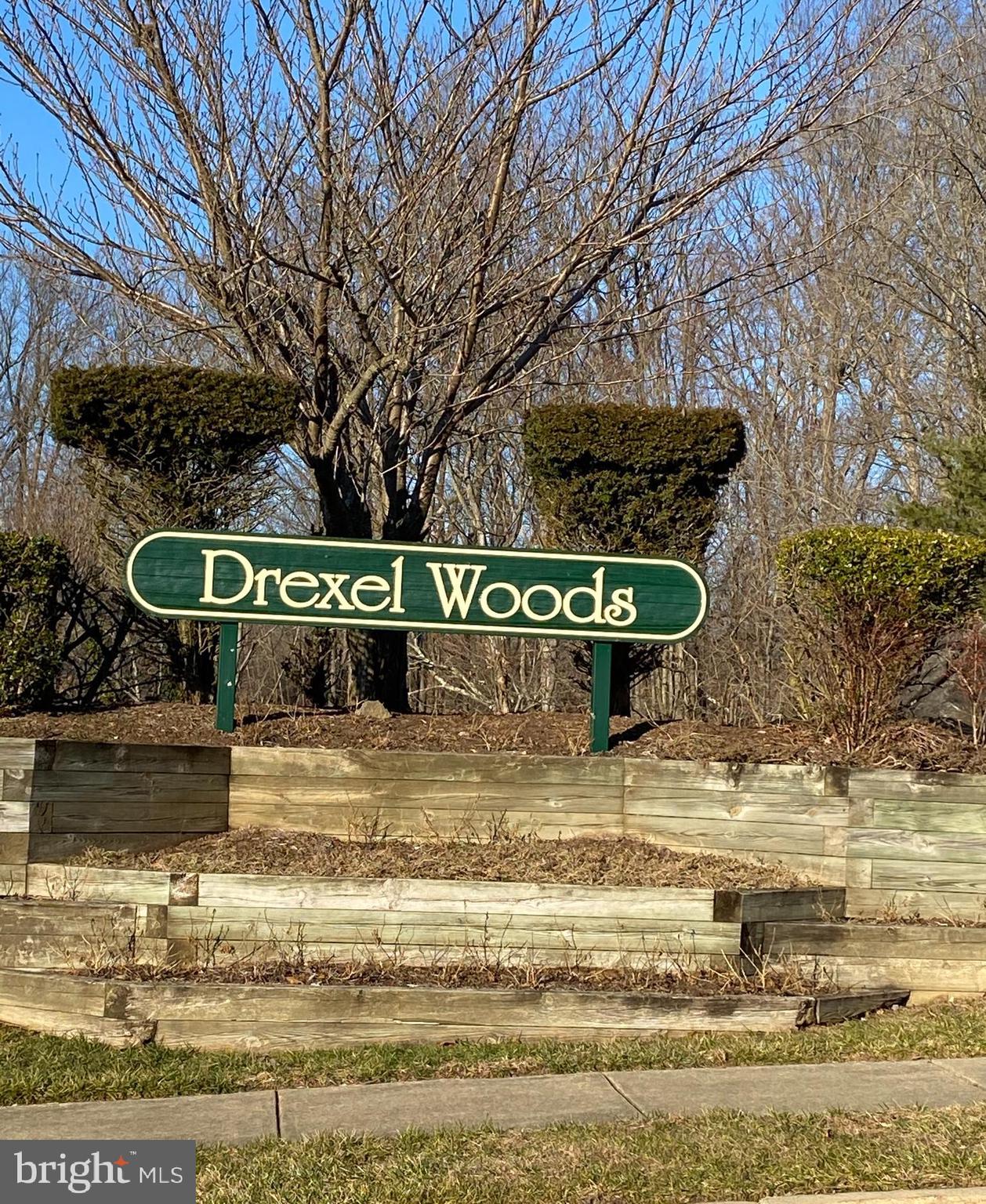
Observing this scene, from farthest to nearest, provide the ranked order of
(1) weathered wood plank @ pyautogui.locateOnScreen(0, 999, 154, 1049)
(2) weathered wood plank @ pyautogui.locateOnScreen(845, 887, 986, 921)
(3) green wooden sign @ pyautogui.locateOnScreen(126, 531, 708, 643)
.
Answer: (3) green wooden sign @ pyautogui.locateOnScreen(126, 531, 708, 643) → (2) weathered wood plank @ pyautogui.locateOnScreen(845, 887, 986, 921) → (1) weathered wood plank @ pyautogui.locateOnScreen(0, 999, 154, 1049)

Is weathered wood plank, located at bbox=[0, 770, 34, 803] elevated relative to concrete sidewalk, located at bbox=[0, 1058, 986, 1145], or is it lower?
elevated

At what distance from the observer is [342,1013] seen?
5.59 m

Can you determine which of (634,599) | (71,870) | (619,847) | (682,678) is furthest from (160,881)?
(682,678)

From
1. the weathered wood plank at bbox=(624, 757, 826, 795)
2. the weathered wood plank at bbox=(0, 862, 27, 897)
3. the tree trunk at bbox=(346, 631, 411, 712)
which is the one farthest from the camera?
the tree trunk at bbox=(346, 631, 411, 712)

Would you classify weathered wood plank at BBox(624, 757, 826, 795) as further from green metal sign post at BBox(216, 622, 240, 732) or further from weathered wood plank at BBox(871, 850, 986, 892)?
green metal sign post at BBox(216, 622, 240, 732)

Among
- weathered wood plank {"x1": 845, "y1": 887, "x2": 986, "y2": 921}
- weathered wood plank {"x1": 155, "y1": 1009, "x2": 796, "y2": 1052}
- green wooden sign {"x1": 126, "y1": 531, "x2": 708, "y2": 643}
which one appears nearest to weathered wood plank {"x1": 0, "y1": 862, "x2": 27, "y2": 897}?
weathered wood plank {"x1": 155, "y1": 1009, "x2": 796, "y2": 1052}

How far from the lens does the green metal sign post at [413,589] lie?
24.0 feet

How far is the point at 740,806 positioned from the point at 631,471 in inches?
97.0

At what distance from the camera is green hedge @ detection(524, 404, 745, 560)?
806 centimetres

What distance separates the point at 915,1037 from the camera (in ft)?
18.4

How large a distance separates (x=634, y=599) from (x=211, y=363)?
841 centimetres

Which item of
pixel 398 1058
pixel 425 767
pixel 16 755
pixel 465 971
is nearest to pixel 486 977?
pixel 465 971

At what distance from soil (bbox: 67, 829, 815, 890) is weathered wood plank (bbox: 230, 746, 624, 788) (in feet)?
1.13

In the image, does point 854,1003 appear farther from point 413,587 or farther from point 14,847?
point 14,847
